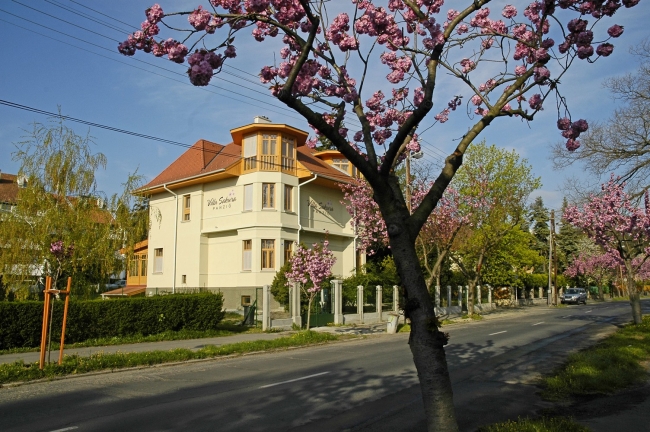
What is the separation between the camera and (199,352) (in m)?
15.6

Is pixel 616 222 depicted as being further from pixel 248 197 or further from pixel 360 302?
pixel 248 197

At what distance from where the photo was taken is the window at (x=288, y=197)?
32500 mm

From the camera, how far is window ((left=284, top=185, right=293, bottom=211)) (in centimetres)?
3250

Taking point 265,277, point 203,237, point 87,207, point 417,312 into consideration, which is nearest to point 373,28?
point 417,312

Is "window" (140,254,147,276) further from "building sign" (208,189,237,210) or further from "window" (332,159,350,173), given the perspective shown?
"window" (332,159,350,173)

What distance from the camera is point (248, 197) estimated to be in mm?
32438

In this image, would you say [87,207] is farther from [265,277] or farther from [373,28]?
[373,28]

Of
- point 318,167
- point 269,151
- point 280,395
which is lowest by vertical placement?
point 280,395

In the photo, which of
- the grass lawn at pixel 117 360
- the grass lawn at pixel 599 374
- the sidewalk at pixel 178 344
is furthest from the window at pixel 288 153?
the grass lawn at pixel 599 374

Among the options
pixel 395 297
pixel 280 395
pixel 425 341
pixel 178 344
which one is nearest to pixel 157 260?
pixel 395 297

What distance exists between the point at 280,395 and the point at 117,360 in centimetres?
582

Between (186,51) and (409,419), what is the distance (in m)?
5.64

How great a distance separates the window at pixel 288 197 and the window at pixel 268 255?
2.30m

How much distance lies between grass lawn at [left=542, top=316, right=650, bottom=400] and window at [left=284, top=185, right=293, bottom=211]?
21642 mm
